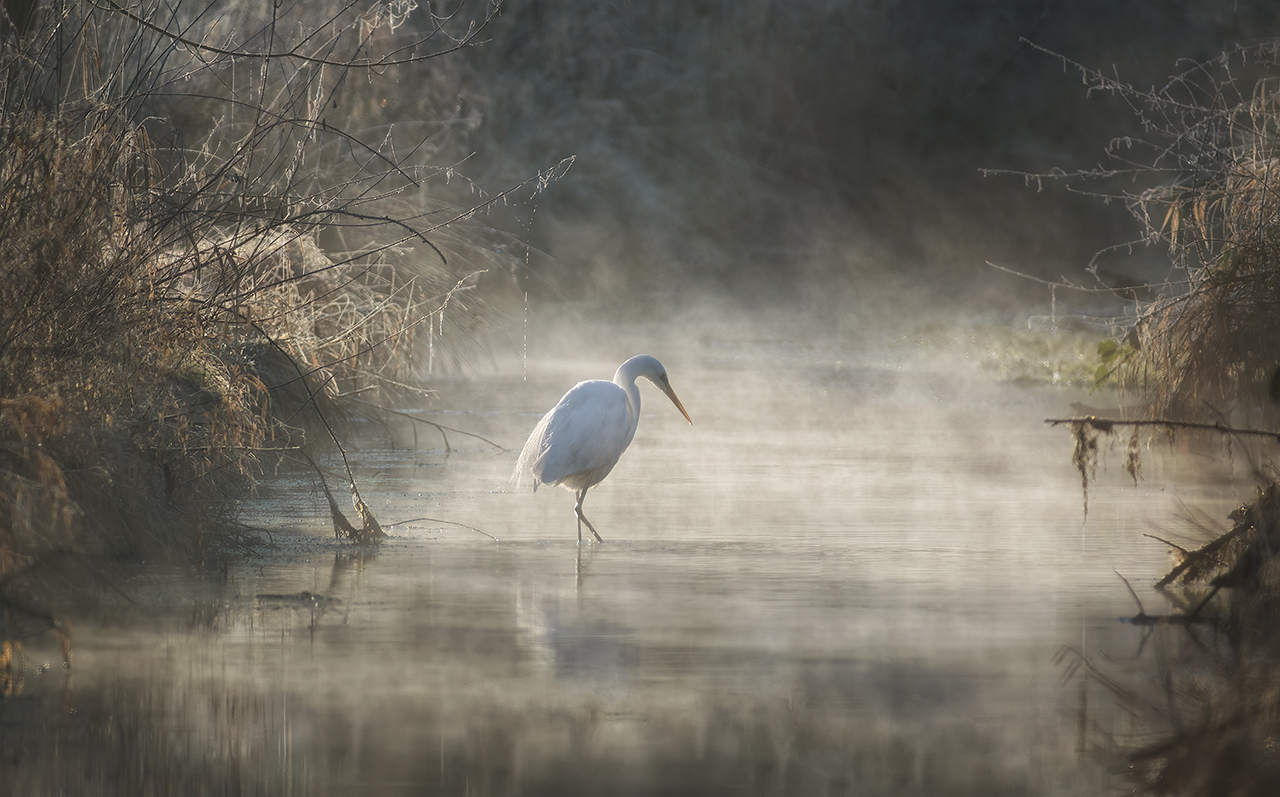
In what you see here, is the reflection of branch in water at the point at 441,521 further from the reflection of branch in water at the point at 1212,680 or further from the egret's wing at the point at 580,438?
the reflection of branch in water at the point at 1212,680

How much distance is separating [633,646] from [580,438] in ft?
10.3

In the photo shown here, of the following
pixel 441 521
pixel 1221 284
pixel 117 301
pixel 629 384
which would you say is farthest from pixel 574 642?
pixel 629 384

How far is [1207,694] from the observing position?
11.5ft

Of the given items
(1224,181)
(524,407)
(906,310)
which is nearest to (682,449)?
(524,407)

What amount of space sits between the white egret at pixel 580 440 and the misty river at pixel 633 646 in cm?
24

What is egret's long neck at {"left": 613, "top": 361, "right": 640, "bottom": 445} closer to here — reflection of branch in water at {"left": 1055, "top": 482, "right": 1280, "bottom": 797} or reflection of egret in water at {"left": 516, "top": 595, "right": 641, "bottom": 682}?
reflection of egret in water at {"left": 516, "top": 595, "right": 641, "bottom": 682}

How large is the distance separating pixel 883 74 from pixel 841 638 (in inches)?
1472

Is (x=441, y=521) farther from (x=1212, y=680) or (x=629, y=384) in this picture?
(x=1212, y=680)

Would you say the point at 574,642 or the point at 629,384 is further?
the point at 629,384

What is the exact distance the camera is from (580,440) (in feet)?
24.3

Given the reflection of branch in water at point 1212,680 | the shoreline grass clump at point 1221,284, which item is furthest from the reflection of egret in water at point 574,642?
the shoreline grass clump at point 1221,284

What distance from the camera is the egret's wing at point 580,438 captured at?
24.1ft

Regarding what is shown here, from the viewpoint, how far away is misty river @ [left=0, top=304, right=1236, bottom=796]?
3205 millimetres

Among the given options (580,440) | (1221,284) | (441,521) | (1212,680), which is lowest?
(1212,680)
